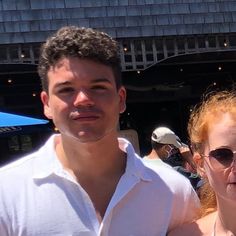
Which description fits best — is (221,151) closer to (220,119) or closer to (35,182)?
(220,119)

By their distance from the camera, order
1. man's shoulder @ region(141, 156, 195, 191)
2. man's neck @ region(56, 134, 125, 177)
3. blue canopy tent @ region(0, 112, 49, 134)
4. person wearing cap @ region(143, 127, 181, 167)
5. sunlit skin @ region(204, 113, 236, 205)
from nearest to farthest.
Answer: sunlit skin @ region(204, 113, 236, 205), man's neck @ region(56, 134, 125, 177), man's shoulder @ region(141, 156, 195, 191), person wearing cap @ region(143, 127, 181, 167), blue canopy tent @ region(0, 112, 49, 134)

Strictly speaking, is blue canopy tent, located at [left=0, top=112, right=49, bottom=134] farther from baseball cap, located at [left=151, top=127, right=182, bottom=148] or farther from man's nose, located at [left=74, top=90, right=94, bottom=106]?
man's nose, located at [left=74, top=90, right=94, bottom=106]

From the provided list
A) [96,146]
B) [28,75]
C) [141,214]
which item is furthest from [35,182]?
[28,75]

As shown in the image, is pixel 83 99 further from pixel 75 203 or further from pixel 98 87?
pixel 75 203

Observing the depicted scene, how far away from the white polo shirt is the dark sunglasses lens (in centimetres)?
29

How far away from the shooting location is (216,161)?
81.0 inches

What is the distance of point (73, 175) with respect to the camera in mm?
2170

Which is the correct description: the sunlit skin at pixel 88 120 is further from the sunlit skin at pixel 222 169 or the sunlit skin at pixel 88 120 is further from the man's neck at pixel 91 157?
the sunlit skin at pixel 222 169

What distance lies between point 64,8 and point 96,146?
20792 millimetres

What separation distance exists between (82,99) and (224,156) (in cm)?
58

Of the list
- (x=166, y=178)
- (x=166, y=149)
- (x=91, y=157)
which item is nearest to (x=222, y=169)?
(x=166, y=178)

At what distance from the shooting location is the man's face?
207cm

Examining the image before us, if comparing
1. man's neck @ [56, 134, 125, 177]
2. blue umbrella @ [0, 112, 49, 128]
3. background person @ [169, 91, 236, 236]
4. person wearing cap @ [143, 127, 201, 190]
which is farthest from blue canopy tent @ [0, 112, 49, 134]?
background person @ [169, 91, 236, 236]

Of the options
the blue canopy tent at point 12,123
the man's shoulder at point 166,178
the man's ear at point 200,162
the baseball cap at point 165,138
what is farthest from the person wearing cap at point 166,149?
the man's ear at point 200,162
